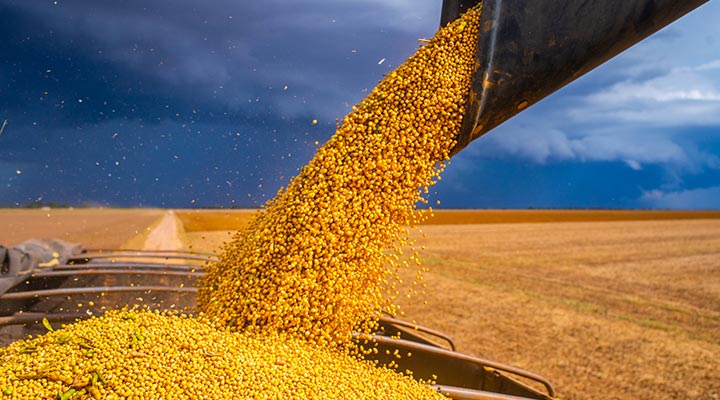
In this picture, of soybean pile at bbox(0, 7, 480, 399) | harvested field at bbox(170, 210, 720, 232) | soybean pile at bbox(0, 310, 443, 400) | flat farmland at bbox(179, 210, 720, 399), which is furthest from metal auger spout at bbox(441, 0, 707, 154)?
harvested field at bbox(170, 210, 720, 232)

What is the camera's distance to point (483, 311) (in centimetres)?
801

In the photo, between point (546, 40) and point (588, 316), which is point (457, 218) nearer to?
point (588, 316)

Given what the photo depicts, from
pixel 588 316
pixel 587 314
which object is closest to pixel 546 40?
pixel 588 316

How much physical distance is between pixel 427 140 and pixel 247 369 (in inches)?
50.0

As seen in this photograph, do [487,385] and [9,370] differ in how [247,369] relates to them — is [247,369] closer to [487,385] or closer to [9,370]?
[9,370]

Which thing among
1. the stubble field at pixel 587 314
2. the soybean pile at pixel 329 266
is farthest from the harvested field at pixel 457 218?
the soybean pile at pixel 329 266

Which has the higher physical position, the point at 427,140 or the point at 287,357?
the point at 427,140

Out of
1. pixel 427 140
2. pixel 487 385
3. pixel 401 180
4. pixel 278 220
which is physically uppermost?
pixel 427 140

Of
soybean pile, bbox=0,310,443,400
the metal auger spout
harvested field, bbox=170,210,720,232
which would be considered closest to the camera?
soybean pile, bbox=0,310,443,400

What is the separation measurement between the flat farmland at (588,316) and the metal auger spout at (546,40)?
0.77 meters

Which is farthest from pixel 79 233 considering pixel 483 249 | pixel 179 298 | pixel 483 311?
pixel 179 298

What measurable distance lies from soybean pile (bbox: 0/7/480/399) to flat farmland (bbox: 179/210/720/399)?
1.12ft

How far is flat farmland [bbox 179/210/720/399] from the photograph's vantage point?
5.60 m

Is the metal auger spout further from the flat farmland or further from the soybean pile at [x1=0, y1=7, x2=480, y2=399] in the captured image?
the flat farmland
